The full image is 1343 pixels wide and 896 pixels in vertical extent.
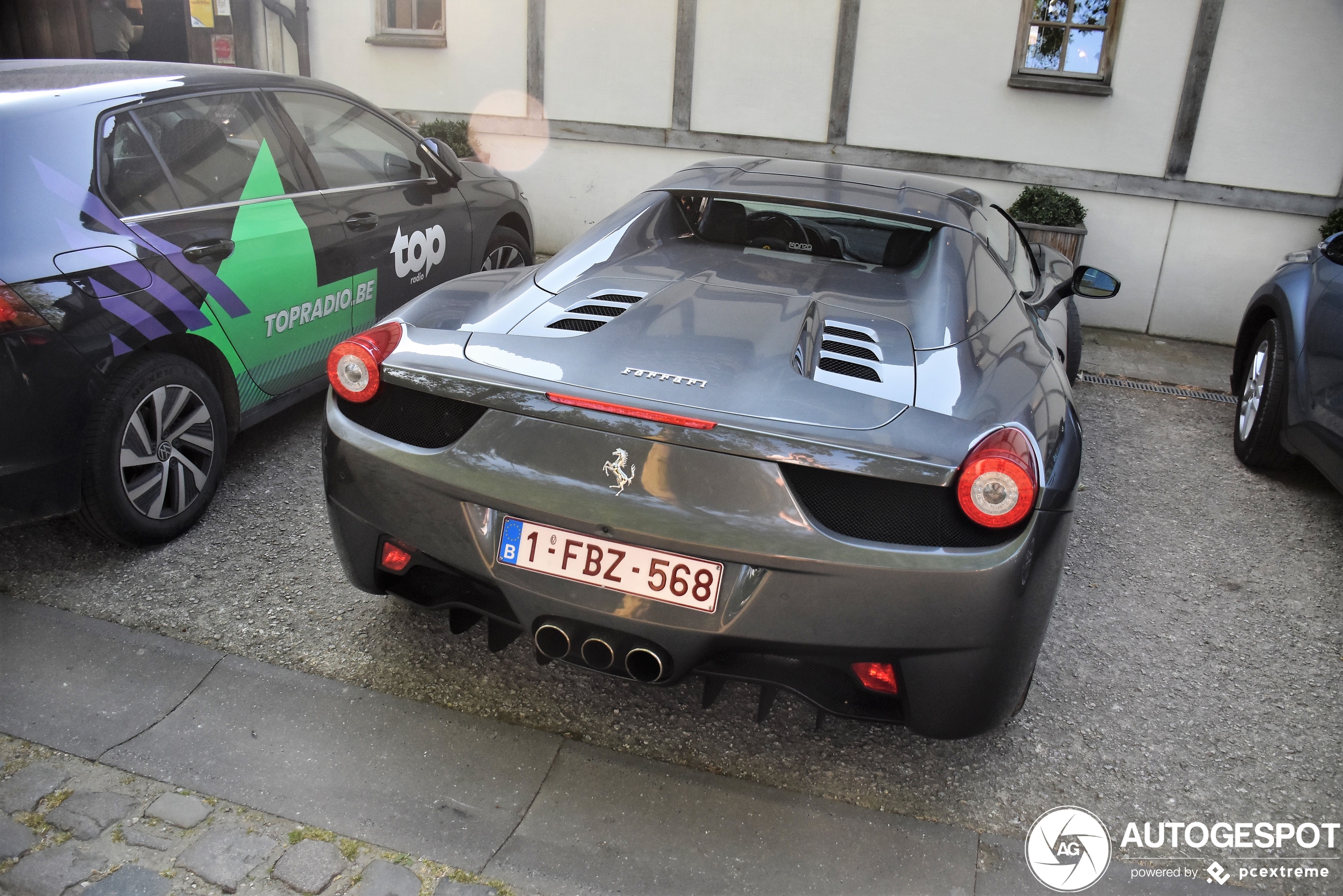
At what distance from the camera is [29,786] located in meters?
2.26

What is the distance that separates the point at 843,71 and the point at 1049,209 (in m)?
2.00

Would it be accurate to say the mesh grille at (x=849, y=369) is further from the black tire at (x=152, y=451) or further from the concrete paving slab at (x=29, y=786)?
the black tire at (x=152, y=451)

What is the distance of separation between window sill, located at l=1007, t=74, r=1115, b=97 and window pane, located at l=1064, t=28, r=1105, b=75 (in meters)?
0.13

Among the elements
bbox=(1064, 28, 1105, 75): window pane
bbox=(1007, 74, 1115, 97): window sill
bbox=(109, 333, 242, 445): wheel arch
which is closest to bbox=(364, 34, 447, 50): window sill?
bbox=(1007, 74, 1115, 97): window sill

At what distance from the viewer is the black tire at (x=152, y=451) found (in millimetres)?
3029

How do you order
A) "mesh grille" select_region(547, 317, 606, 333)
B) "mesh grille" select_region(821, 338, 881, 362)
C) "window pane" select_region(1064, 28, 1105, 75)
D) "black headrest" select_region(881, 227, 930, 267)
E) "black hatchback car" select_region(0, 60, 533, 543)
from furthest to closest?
"window pane" select_region(1064, 28, 1105, 75)
"black headrest" select_region(881, 227, 930, 267)
"black hatchback car" select_region(0, 60, 533, 543)
"mesh grille" select_region(547, 317, 606, 333)
"mesh grille" select_region(821, 338, 881, 362)

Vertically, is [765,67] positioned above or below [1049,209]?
above

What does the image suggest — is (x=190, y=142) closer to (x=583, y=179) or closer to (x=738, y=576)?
(x=738, y=576)

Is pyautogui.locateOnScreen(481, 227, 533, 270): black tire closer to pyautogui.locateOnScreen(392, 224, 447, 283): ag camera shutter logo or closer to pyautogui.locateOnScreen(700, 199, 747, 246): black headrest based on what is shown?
pyautogui.locateOnScreen(392, 224, 447, 283): ag camera shutter logo

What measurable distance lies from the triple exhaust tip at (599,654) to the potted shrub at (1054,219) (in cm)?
624

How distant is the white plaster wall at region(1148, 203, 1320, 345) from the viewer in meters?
7.47

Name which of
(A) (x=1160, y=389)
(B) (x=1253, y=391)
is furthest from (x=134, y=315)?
(A) (x=1160, y=389)

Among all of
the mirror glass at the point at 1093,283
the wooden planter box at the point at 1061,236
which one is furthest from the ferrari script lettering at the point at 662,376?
the wooden planter box at the point at 1061,236

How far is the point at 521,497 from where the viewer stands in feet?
7.05
